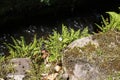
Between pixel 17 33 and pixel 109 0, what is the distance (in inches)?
154

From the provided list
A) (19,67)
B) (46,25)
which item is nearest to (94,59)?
(19,67)

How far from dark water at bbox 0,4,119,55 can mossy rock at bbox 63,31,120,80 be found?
104 inches

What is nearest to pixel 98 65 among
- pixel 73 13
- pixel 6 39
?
pixel 6 39

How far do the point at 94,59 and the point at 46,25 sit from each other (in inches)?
145

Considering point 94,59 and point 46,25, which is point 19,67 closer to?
point 94,59

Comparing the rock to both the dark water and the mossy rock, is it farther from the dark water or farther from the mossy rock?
the dark water

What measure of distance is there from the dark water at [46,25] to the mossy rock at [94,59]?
2.64 meters

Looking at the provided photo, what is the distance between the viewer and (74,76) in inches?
236

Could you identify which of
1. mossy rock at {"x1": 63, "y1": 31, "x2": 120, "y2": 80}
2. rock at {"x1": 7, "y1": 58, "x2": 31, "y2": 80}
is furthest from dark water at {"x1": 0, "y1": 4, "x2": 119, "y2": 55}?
mossy rock at {"x1": 63, "y1": 31, "x2": 120, "y2": 80}

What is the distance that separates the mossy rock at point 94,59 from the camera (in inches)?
233

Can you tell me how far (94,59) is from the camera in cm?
608

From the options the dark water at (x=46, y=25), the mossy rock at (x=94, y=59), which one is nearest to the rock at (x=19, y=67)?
the mossy rock at (x=94, y=59)

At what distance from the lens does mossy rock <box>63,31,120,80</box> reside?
5926 millimetres

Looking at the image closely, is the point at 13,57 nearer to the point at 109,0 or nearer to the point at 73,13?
the point at 73,13
